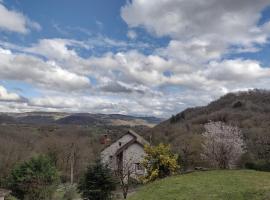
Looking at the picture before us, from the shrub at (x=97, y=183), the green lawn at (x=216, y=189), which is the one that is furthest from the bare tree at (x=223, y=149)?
the shrub at (x=97, y=183)

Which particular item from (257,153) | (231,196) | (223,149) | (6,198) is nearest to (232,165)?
(223,149)

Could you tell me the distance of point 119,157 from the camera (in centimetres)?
5238

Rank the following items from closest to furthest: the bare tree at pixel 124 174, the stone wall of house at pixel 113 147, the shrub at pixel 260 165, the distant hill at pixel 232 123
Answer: the shrub at pixel 260 165 → the bare tree at pixel 124 174 → the distant hill at pixel 232 123 → the stone wall of house at pixel 113 147

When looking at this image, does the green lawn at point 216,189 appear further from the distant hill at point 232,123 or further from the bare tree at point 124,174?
the distant hill at point 232,123

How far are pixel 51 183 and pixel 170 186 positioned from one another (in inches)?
650

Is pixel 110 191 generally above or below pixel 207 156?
below

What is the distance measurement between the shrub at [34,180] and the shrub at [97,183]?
6034 millimetres

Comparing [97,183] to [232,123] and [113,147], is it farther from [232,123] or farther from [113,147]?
[232,123]

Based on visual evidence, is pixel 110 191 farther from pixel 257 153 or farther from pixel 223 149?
pixel 257 153

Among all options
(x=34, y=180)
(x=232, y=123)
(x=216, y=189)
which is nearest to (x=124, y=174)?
(x=34, y=180)

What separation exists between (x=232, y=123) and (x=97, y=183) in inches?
2165

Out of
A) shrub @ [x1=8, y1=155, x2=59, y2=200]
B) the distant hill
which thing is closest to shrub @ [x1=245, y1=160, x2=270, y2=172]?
the distant hill

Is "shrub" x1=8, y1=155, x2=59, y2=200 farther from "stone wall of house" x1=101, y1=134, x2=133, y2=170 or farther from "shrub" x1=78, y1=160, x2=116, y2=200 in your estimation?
"stone wall of house" x1=101, y1=134, x2=133, y2=170

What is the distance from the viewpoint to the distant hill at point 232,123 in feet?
137
